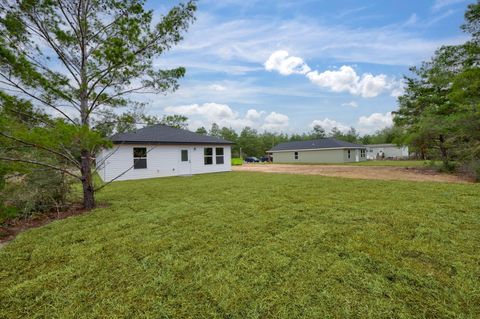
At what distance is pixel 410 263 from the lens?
2471mm

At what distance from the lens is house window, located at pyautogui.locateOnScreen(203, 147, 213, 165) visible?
15383 millimetres

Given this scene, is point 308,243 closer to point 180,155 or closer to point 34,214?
point 34,214

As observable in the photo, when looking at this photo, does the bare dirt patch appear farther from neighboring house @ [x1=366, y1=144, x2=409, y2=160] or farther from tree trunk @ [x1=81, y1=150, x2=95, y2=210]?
neighboring house @ [x1=366, y1=144, x2=409, y2=160]

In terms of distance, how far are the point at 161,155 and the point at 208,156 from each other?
11.1 feet

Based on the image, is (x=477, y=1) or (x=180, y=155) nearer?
(x=477, y=1)

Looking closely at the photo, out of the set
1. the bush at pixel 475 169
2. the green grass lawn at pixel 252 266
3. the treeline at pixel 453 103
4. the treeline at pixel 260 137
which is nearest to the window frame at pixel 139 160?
the green grass lawn at pixel 252 266

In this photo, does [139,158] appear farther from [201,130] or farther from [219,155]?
[201,130]

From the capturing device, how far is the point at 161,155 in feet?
44.0

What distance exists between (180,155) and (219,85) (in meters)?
6.27

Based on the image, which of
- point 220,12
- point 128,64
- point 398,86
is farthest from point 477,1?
point 128,64

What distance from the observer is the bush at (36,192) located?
4680mm

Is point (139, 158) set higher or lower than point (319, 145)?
lower

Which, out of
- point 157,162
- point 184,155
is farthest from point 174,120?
point 184,155

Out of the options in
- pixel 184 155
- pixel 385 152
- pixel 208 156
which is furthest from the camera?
pixel 385 152
